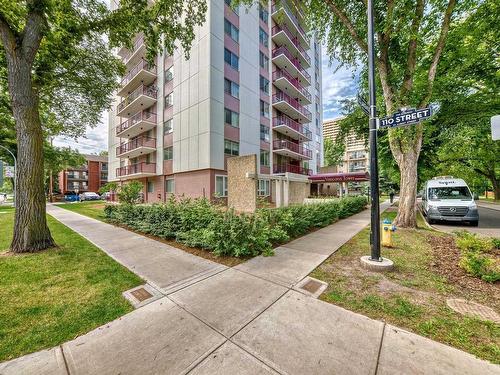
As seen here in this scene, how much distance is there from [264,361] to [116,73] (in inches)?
612

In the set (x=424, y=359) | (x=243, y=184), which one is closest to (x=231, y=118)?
(x=243, y=184)

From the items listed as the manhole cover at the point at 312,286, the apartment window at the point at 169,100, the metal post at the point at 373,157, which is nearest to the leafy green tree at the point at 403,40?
the metal post at the point at 373,157

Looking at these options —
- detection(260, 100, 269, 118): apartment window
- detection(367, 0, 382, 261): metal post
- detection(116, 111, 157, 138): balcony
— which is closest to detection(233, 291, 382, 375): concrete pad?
detection(367, 0, 382, 261): metal post

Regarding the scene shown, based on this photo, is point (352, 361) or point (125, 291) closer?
point (352, 361)

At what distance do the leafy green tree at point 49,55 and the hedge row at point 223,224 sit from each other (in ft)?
11.0

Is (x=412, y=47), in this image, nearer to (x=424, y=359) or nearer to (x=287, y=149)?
(x=424, y=359)

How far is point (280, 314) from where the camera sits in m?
3.09

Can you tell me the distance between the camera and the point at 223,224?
6078mm

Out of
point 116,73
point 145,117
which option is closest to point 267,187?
point 116,73

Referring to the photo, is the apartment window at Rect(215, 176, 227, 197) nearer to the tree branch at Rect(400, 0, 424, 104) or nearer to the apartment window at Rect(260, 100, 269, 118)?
the apartment window at Rect(260, 100, 269, 118)

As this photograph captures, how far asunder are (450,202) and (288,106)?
17.1 meters

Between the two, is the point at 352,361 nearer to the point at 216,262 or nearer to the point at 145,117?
the point at 216,262

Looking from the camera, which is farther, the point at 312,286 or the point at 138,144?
the point at 138,144

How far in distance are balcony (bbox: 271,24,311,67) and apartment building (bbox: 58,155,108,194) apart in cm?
5654
